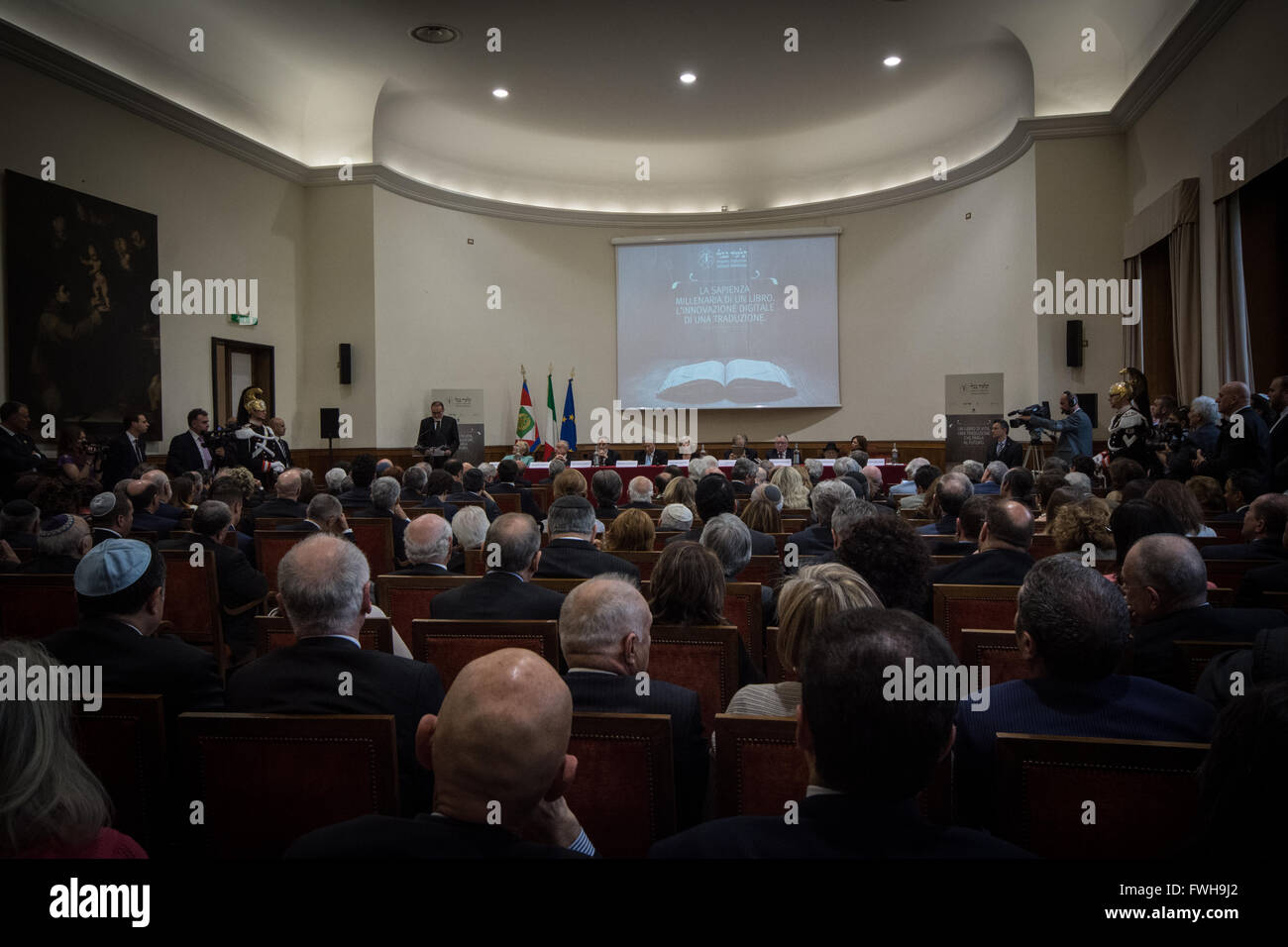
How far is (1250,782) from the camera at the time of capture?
3.39 ft

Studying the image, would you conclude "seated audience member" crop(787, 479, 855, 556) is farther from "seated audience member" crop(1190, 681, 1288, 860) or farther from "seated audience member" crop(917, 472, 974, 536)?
"seated audience member" crop(1190, 681, 1288, 860)

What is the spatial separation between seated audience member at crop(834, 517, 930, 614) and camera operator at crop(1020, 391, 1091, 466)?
644cm

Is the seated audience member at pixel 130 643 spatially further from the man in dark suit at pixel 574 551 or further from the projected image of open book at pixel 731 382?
the projected image of open book at pixel 731 382

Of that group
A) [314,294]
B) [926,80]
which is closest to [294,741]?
[314,294]

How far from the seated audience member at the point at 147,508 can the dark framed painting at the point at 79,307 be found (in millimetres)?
3642

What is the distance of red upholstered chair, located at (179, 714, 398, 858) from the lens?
1536mm

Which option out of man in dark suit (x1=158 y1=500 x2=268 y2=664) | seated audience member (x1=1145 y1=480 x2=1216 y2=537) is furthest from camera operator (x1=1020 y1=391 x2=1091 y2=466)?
man in dark suit (x1=158 y1=500 x2=268 y2=664)

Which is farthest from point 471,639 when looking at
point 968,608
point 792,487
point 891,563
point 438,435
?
point 438,435

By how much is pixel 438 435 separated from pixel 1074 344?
7.86 m

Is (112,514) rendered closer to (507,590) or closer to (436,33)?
(507,590)

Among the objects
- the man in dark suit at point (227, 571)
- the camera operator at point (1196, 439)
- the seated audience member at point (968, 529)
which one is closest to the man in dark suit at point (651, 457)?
the camera operator at point (1196, 439)

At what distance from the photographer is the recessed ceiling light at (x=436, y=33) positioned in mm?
8953
